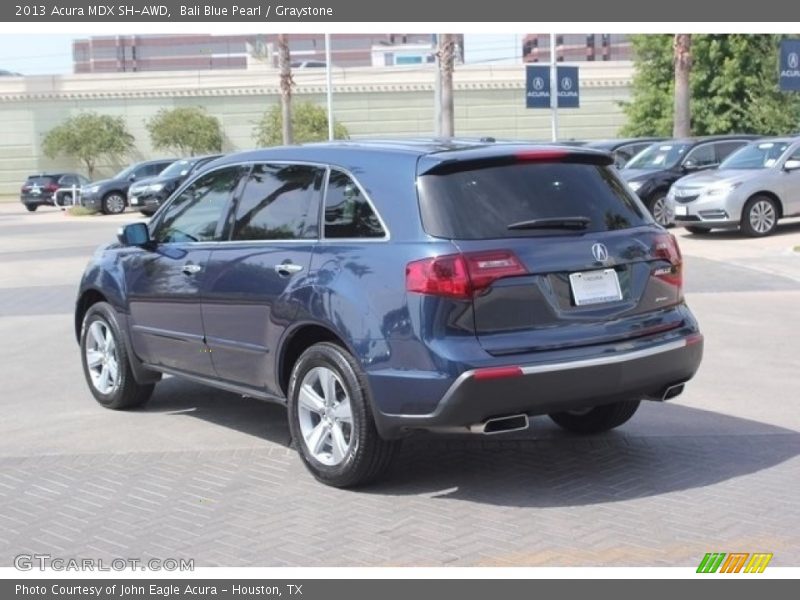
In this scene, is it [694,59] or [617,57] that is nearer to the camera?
[694,59]

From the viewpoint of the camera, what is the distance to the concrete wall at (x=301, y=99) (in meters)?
63.5

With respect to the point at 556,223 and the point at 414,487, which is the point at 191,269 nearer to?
the point at 414,487

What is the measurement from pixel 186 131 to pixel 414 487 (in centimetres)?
5816

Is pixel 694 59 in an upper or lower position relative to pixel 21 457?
upper

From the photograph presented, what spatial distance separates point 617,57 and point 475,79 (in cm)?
7183

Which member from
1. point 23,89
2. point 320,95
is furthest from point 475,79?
point 23,89

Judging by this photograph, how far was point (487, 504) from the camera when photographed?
618 cm

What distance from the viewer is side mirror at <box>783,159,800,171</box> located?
20609 millimetres

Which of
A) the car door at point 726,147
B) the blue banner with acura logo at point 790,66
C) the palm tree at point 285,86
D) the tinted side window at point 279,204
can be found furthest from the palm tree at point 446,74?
the tinted side window at point 279,204

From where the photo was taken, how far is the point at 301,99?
64.8 metres

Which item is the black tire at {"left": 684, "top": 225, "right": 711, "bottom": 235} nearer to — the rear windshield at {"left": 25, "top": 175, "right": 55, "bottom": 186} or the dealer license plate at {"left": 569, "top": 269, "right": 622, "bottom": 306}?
the dealer license plate at {"left": 569, "top": 269, "right": 622, "bottom": 306}

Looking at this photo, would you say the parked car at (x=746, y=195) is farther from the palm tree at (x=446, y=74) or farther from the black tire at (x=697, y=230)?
the palm tree at (x=446, y=74)

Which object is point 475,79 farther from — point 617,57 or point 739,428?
point 617,57
